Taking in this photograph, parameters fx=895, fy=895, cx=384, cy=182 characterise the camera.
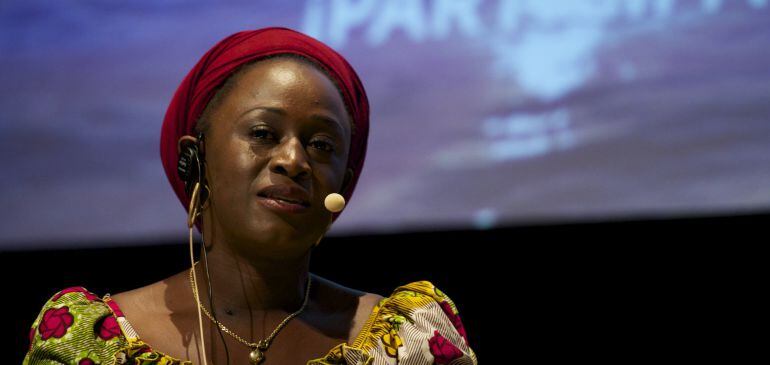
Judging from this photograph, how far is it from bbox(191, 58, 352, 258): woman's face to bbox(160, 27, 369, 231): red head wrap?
29mm

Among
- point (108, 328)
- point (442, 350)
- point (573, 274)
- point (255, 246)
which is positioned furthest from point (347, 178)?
point (573, 274)

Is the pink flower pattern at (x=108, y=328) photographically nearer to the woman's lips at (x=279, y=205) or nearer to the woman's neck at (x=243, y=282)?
the woman's neck at (x=243, y=282)

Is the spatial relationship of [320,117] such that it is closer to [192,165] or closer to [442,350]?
[192,165]

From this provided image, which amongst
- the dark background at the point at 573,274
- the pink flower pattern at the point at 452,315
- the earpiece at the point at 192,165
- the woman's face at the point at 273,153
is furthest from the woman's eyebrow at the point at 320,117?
the dark background at the point at 573,274

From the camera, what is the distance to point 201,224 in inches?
64.5

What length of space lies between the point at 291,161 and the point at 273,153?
4 centimetres

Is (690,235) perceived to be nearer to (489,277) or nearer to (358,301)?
(489,277)

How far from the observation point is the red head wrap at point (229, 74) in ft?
5.16

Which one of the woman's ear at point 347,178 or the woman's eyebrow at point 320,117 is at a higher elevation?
the woman's eyebrow at point 320,117

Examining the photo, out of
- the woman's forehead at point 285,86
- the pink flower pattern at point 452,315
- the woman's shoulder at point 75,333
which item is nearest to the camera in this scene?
the woman's shoulder at point 75,333

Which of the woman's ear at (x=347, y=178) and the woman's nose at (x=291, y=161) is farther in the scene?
the woman's ear at (x=347, y=178)

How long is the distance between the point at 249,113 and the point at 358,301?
17.3 inches

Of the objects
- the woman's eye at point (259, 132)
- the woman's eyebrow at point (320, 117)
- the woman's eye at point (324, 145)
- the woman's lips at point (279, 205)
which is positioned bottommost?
the woman's lips at point (279, 205)

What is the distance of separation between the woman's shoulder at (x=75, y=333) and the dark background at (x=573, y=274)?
78 centimetres
